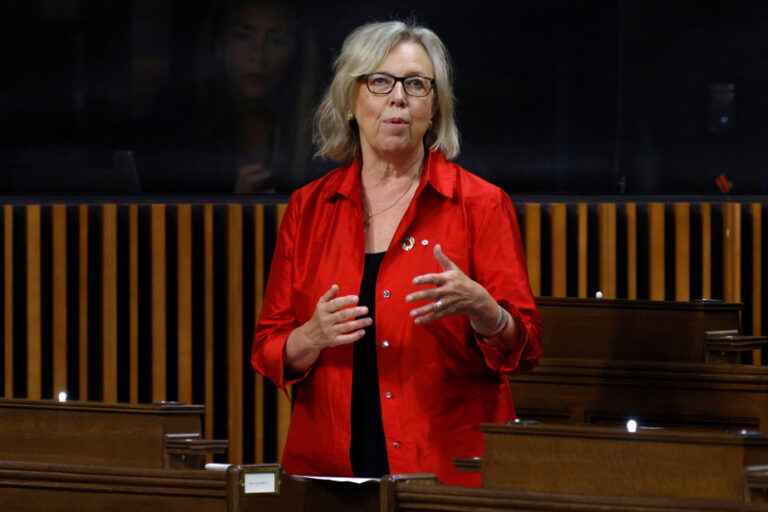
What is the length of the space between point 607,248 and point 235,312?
1382 millimetres

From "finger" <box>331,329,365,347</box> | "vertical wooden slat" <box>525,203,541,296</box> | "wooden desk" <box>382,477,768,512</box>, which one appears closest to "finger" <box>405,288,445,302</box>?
"finger" <box>331,329,365,347</box>

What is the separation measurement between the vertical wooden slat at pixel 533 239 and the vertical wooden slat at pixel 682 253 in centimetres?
51

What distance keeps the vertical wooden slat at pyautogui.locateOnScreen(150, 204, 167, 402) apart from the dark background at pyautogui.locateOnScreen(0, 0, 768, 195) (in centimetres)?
23

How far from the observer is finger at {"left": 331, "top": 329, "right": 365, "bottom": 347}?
2816mm

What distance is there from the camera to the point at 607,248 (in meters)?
6.08

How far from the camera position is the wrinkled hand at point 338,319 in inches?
111

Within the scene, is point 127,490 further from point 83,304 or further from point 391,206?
point 83,304

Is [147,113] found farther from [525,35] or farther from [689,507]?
[689,507]

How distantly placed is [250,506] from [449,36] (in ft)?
13.2

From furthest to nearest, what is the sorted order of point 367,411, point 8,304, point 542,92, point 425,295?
point 542,92 → point 8,304 → point 367,411 → point 425,295

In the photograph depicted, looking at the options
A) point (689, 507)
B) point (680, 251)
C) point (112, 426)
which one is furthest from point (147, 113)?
point (689, 507)

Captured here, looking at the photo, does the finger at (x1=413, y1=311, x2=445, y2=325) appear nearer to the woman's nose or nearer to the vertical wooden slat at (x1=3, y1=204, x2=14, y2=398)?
the woman's nose

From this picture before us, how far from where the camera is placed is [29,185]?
6195 millimetres

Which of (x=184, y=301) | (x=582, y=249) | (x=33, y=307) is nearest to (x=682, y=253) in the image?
(x=582, y=249)
